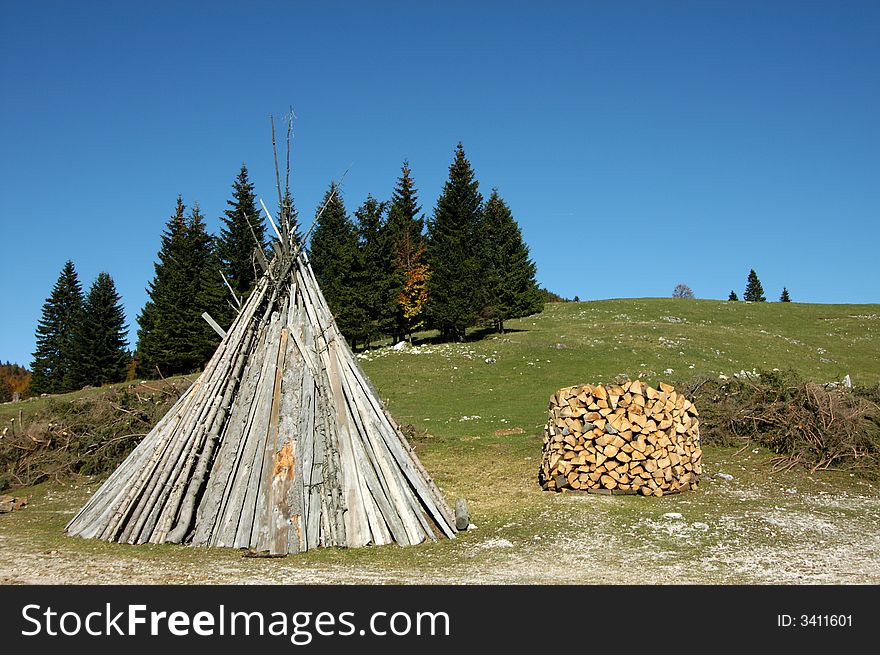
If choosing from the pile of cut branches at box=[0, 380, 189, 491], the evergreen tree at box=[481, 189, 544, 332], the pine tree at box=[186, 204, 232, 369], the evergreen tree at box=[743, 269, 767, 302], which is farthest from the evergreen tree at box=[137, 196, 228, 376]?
the evergreen tree at box=[743, 269, 767, 302]

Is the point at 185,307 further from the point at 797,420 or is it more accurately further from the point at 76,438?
the point at 797,420

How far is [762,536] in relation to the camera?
9445 millimetres

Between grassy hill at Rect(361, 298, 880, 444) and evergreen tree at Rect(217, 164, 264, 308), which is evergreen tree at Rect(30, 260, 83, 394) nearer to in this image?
evergreen tree at Rect(217, 164, 264, 308)

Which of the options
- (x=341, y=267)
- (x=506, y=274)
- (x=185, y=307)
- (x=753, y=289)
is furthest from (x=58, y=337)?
(x=753, y=289)

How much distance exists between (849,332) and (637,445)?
126 ft

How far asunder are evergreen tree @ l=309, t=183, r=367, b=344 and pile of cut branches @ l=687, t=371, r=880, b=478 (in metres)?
22.4

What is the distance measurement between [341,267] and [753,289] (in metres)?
75.6

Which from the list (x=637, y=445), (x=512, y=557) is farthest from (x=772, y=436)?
(x=512, y=557)

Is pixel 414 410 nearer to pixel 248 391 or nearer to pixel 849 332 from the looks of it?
pixel 248 391

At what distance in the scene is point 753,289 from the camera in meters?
97.1

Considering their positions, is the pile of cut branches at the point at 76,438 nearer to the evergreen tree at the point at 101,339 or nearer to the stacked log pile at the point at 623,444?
the stacked log pile at the point at 623,444

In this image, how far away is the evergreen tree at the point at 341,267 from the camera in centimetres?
3928

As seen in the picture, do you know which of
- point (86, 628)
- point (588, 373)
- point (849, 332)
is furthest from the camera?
point (849, 332)

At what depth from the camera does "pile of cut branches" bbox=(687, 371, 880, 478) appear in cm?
1346
